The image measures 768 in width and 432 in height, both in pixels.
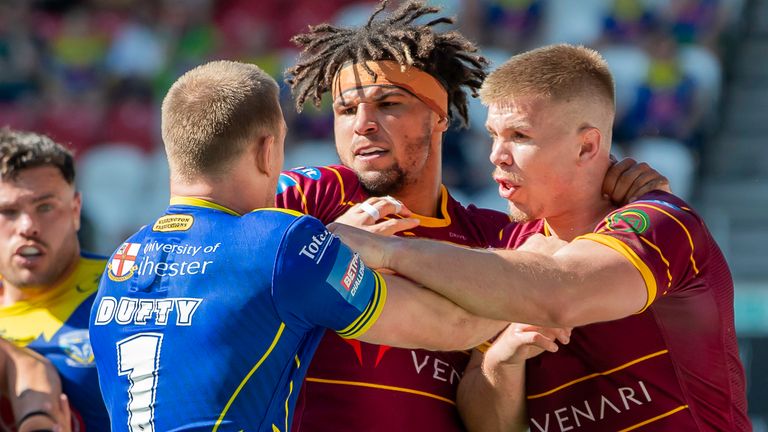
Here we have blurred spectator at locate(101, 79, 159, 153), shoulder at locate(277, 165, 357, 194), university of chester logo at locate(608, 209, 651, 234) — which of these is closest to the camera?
university of chester logo at locate(608, 209, 651, 234)

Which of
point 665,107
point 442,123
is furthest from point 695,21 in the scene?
point 442,123

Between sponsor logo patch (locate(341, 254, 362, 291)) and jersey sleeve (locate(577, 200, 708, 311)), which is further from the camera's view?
Answer: jersey sleeve (locate(577, 200, 708, 311))

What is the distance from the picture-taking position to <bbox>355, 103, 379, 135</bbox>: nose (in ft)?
15.4

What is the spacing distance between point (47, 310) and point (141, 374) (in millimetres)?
2452

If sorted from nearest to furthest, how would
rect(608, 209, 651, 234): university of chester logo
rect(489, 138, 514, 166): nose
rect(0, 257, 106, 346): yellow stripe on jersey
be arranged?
1. rect(608, 209, 651, 234): university of chester logo
2. rect(489, 138, 514, 166): nose
3. rect(0, 257, 106, 346): yellow stripe on jersey

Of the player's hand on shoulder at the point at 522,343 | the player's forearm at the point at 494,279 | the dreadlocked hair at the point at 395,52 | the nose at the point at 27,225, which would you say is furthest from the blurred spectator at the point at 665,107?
the player's forearm at the point at 494,279

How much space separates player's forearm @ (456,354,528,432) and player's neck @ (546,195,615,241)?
20.6 inches

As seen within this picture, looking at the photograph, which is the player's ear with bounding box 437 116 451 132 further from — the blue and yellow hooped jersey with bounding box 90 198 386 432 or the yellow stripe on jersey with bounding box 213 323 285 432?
the yellow stripe on jersey with bounding box 213 323 285 432

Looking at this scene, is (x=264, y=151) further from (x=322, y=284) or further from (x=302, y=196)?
(x=302, y=196)

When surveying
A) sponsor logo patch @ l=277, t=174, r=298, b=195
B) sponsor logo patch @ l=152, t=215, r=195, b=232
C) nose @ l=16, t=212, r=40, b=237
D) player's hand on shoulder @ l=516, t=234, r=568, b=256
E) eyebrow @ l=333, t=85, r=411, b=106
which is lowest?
nose @ l=16, t=212, r=40, b=237

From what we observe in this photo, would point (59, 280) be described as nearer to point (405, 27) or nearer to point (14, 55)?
point (405, 27)

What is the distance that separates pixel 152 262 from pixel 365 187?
56.1 inches

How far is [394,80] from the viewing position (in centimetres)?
478

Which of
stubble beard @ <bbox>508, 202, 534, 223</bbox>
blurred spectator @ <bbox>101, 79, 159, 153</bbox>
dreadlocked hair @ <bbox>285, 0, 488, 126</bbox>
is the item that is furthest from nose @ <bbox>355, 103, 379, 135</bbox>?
blurred spectator @ <bbox>101, 79, 159, 153</bbox>
